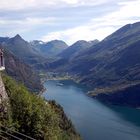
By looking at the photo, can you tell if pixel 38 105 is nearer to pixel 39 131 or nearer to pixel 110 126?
pixel 39 131

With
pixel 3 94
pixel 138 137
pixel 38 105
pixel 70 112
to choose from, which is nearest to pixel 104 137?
pixel 138 137

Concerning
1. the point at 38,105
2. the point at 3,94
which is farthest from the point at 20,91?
the point at 3,94

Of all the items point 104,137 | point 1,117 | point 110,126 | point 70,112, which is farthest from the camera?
point 70,112

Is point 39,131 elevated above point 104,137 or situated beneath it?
elevated above

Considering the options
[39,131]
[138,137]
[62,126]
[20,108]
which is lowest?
[138,137]

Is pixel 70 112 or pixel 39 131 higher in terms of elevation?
pixel 39 131

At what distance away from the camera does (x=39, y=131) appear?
54562 mm

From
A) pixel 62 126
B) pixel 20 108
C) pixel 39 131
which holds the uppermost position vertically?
pixel 20 108

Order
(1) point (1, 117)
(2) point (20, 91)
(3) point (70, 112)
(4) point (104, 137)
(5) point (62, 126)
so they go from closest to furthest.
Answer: (1) point (1, 117), (2) point (20, 91), (5) point (62, 126), (4) point (104, 137), (3) point (70, 112)

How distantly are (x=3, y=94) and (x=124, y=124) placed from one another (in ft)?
430

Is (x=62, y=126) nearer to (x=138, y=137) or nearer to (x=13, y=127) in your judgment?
(x=138, y=137)

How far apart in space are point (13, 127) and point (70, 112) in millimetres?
148657

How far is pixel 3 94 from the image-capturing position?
165 feet

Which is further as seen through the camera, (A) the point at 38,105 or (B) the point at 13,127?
(A) the point at 38,105
